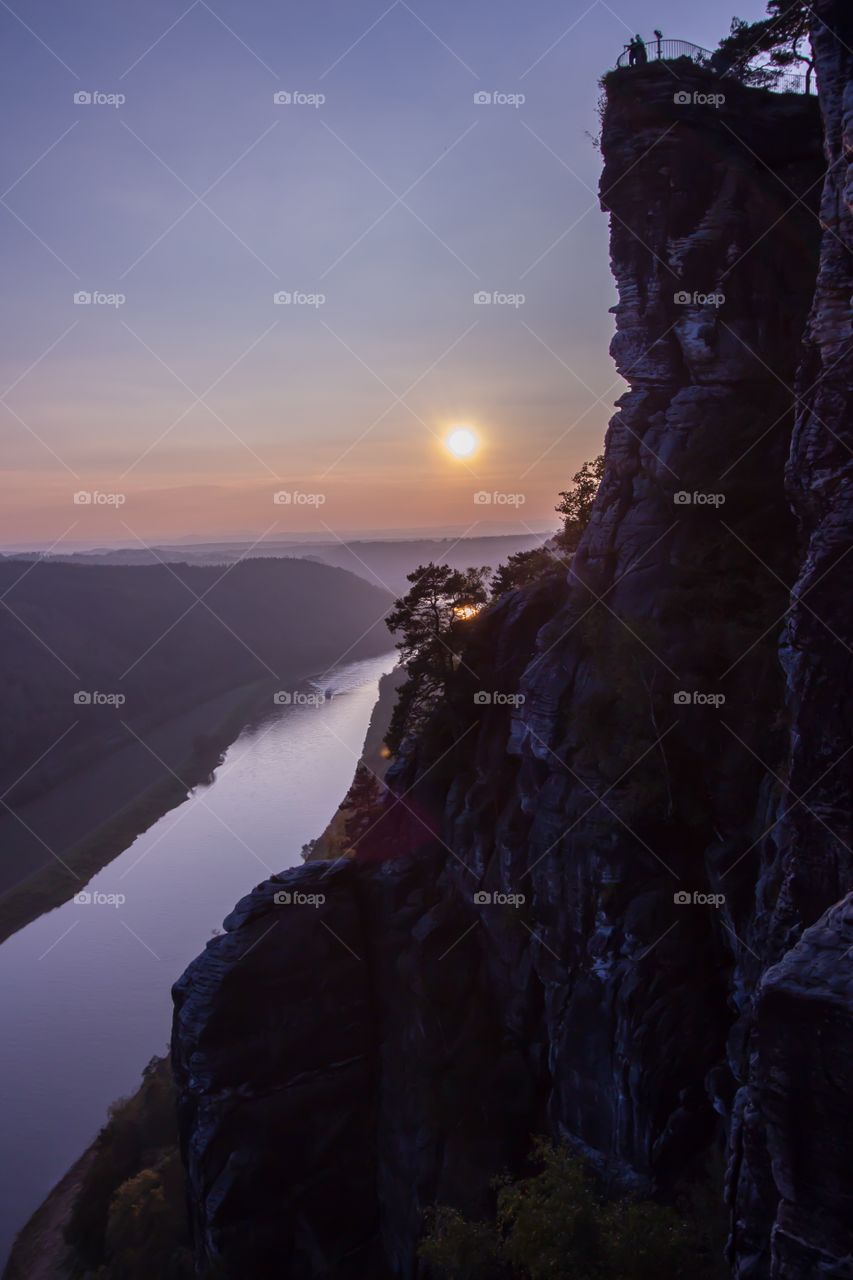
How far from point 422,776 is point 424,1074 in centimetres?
974

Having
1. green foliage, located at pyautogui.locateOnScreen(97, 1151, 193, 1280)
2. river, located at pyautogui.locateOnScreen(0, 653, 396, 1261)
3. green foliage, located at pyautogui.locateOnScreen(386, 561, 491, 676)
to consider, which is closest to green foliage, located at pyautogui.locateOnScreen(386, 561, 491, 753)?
green foliage, located at pyautogui.locateOnScreen(386, 561, 491, 676)

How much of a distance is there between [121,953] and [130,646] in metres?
88.7

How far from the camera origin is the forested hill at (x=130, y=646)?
332 ft

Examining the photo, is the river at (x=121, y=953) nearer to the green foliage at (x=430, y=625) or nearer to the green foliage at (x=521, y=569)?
the green foliage at (x=430, y=625)

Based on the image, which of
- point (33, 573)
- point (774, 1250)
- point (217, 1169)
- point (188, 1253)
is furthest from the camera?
point (33, 573)

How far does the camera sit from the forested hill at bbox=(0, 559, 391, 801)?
101188mm

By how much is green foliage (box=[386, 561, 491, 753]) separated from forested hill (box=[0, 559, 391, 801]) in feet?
211

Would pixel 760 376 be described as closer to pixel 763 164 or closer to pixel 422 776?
pixel 763 164

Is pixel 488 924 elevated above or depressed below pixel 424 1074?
above

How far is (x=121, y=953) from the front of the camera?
54.5 m

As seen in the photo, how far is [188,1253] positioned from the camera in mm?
29938

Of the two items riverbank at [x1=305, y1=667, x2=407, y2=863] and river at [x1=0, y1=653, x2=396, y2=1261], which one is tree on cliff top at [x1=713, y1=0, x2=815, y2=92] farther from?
river at [x1=0, y1=653, x2=396, y2=1261]

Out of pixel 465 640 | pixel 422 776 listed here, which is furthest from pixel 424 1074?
pixel 465 640

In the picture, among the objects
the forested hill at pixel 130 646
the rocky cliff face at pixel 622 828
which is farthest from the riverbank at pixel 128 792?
the rocky cliff face at pixel 622 828
